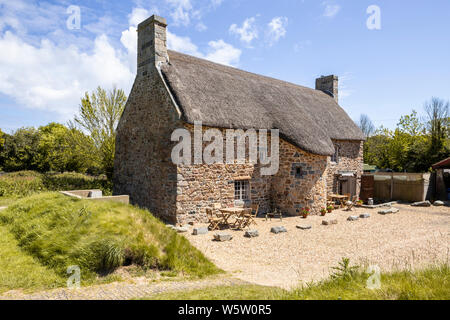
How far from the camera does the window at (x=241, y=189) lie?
1344cm

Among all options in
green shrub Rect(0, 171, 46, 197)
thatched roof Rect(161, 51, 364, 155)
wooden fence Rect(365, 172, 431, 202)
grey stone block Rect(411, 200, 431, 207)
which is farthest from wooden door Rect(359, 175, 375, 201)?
green shrub Rect(0, 171, 46, 197)

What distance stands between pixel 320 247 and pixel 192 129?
6.51 metres

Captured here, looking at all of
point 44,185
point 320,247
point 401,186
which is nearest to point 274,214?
point 320,247

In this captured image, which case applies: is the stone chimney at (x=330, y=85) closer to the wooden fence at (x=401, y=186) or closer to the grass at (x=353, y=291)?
the wooden fence at (x=401, y=186)

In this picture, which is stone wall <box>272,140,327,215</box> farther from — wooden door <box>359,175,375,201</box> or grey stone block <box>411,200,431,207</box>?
grey stone block <box>411,200,431,207</box>

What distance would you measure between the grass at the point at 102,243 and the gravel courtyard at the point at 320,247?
1197 millimetres

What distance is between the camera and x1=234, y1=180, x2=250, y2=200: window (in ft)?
44.1

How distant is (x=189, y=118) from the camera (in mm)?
11445

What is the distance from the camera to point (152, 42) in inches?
505

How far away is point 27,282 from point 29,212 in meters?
5.04

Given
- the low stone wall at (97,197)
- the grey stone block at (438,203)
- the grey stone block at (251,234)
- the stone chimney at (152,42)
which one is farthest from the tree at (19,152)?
the grey stone block at (438,203)

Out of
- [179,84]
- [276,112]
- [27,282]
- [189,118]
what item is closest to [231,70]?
[276,112]
